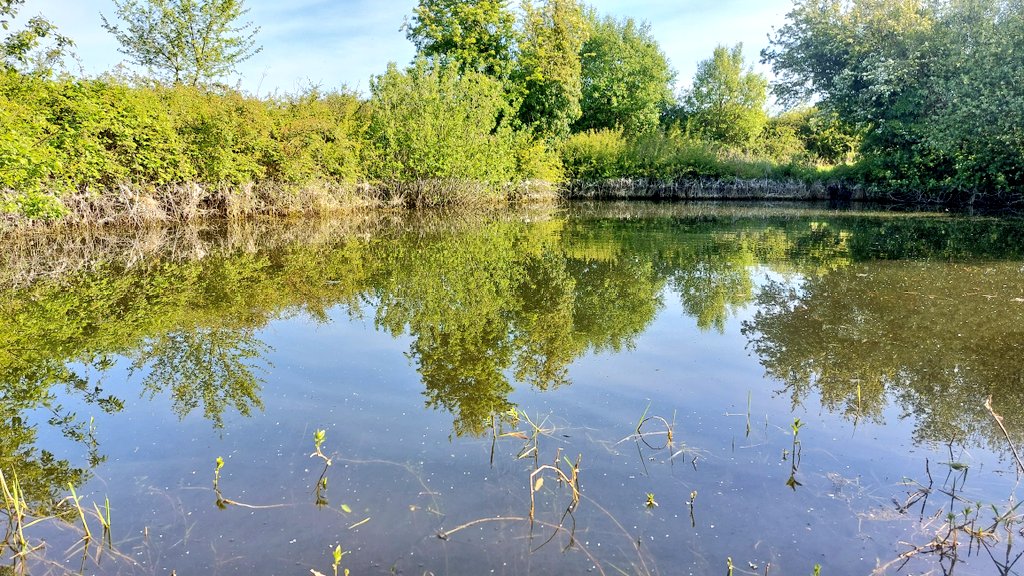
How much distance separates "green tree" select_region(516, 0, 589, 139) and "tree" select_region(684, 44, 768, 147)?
1681 cm

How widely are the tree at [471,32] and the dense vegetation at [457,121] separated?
0.11 meters

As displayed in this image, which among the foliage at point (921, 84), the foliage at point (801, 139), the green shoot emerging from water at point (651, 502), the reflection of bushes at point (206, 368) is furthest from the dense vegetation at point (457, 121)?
the foliage at point (801, 139)

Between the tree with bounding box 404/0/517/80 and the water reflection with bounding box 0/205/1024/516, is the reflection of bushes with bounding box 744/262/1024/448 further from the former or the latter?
the tree with bounding box 404/0/517/80

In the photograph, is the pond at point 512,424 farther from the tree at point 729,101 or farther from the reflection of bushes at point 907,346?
the tree at point 729,101

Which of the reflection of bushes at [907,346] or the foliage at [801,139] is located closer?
the reflection of bushes at [907,346]

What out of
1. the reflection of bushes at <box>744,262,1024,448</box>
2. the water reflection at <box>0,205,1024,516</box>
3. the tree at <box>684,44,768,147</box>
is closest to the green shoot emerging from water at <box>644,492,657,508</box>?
the water reflection at <box>0,205,1024,516</box>

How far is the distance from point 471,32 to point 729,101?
23810mm

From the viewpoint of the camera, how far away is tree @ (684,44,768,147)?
1800 inches

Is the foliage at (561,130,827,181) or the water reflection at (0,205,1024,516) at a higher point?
the foliage at (561,130,827,181)

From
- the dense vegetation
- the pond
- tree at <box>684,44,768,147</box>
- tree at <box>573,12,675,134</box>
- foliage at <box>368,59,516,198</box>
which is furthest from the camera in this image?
tree at <box>684,44,768,147</box>

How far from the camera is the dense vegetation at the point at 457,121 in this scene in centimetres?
1374

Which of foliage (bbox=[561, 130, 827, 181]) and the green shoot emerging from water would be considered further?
foliage (bbox=[561, 130, 827, 181])

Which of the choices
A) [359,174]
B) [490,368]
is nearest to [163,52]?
[359,174]

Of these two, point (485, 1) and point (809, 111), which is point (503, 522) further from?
point (809, 111)
